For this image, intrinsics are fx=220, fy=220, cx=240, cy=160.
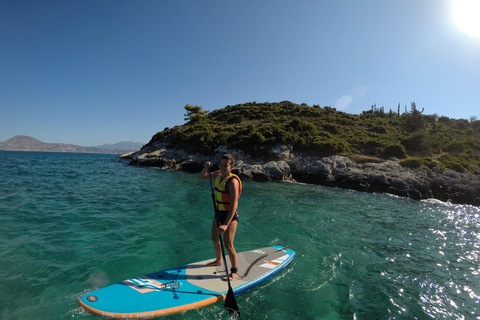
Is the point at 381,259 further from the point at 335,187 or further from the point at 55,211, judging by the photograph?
the point at 335,187

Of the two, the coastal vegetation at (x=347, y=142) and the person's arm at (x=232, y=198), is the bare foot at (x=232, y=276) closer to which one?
the person's arm at (x=232, y=198)

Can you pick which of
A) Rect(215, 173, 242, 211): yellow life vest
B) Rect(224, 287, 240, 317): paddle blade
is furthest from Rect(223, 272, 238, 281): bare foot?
Rect(215, 173, 242, 211): yellow life vest

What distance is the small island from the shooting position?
20.0 metres

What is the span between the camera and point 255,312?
407cm

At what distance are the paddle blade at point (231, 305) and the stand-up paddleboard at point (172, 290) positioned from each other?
0.81 feet

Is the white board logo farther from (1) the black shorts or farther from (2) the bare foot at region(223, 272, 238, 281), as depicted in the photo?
(1) the black shorts

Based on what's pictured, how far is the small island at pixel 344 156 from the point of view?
19953 millimetres

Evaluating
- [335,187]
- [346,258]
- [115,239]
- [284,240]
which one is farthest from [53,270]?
[335,187]

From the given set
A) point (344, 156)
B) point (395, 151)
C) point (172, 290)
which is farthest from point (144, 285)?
point (395, 151)

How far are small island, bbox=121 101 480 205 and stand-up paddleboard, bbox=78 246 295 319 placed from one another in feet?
60.4

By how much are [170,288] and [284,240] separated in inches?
180

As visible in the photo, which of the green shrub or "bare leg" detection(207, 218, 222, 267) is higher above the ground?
the green shrub

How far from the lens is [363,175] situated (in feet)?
68.8

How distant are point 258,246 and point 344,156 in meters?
21.3
